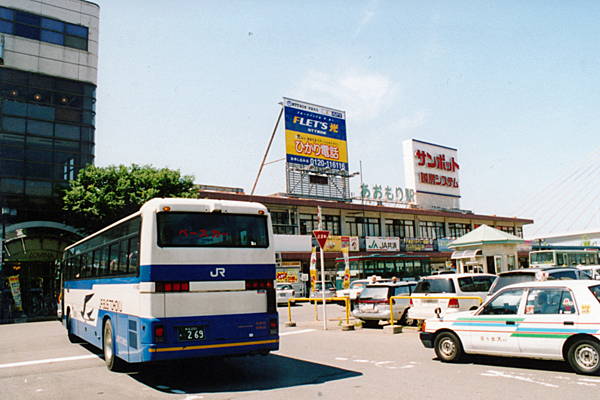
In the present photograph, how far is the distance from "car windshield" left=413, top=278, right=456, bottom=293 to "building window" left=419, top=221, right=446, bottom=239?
123ft

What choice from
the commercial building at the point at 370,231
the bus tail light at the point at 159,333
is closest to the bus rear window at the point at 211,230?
the bus tail light at the point at 159,333

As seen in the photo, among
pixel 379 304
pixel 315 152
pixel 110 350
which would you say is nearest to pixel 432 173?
pixel 315 152

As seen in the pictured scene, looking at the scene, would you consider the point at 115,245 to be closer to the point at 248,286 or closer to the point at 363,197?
the point at 248,286

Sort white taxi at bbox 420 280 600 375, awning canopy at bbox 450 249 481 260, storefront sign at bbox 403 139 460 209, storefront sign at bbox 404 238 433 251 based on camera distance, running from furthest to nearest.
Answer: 1. storefront sign at bbox 403 139 460 209
2. storefront sign at bbox 404 238 433 251
3. awning canopy at bbox 450 249 481 260
4. white taxi at bbox 420 280 600 375

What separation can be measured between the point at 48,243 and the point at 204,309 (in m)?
25.1

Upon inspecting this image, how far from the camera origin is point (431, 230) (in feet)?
176

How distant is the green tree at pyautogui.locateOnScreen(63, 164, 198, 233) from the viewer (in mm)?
26719

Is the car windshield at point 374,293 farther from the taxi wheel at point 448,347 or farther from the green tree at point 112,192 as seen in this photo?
the green tree at point 112,192

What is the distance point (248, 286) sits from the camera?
8508 mm

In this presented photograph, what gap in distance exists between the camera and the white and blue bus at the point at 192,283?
306 inches

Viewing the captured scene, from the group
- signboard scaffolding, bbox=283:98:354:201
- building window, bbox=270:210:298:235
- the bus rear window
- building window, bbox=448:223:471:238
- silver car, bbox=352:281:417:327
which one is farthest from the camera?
building window, bbox=448:223:471:238

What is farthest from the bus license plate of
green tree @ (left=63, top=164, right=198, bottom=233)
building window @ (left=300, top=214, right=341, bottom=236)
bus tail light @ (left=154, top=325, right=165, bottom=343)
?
building window @ (left=300, top=214, right=341, bottom=236)

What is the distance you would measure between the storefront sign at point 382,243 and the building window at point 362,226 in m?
2.01

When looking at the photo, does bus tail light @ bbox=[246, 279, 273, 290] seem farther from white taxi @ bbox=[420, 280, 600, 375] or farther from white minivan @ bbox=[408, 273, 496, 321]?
white minivan @ bbox=[408, 273, 496, 321]
